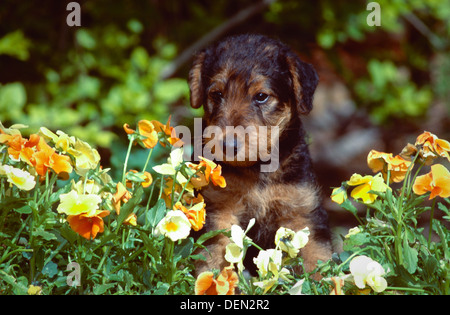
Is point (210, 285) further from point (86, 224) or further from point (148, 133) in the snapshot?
point (148, 133)

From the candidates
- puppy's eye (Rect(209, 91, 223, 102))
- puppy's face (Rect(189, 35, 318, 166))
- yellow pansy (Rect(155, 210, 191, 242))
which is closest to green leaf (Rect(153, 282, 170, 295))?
yellow pansy (Rect(155, 210, 191, 242))

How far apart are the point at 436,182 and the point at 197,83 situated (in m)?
1.28

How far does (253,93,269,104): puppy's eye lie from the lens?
249cm

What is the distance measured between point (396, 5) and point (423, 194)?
3355 millimetres

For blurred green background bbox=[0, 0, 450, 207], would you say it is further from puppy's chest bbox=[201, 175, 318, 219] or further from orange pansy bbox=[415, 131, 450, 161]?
orange pansy bbox=[415, 131, 450, 161]

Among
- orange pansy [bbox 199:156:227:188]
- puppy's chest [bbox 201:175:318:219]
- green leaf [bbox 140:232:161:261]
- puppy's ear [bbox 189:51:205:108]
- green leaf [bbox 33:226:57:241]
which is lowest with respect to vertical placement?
green leaf [bbox 140:232:161:261]

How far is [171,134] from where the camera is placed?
6.61ft

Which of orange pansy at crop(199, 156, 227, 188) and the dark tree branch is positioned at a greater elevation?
the dark tree branch

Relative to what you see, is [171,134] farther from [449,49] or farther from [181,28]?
[449,49]

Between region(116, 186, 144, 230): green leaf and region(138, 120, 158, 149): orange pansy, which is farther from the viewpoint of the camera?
region(138, 120, 158, 149): orange pansy

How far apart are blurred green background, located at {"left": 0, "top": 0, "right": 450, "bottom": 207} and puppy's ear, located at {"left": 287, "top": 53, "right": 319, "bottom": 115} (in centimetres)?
156

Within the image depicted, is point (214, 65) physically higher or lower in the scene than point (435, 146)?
higher
